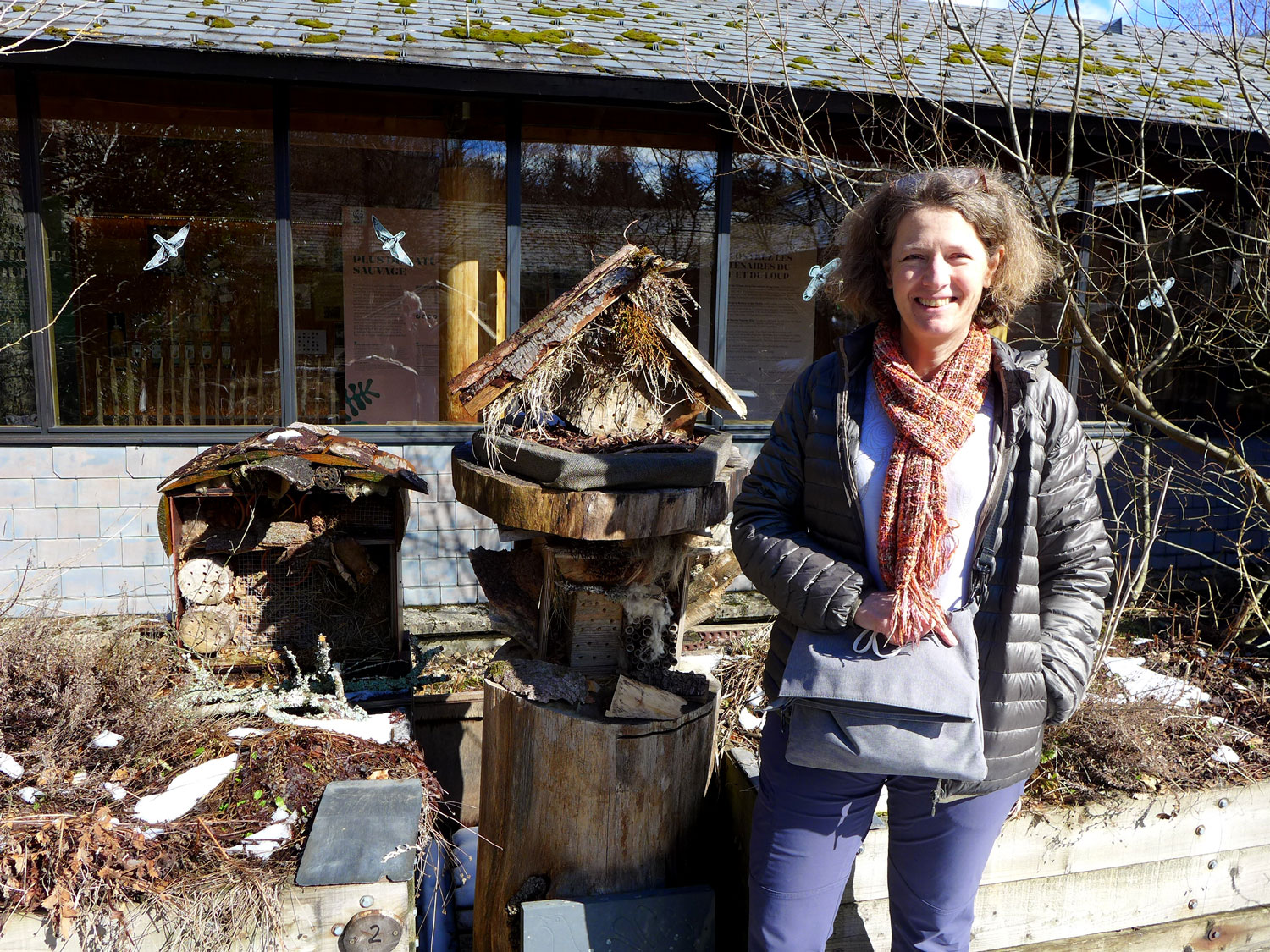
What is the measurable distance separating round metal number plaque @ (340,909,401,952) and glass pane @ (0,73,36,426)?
14.5 feet

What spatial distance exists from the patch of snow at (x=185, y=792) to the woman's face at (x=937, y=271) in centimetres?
222

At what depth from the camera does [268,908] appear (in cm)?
209

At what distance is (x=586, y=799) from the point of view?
2.51 m

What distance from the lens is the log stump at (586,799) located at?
2.50m

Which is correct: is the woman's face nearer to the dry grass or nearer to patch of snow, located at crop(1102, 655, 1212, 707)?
the dry grass

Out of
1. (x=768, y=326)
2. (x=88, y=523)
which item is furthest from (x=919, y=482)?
(x=88, y=523)

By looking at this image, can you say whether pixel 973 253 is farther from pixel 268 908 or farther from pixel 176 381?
pixel 176 381

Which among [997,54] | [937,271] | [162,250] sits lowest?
[162,250]

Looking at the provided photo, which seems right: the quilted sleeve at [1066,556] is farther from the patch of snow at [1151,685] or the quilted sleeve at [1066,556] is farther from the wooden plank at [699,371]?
the patch of snow at [1151,685]

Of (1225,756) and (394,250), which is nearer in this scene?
(1225,756)

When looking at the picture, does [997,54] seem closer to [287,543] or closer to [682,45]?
A: [682,45]

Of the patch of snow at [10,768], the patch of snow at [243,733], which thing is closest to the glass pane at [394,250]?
the patch of snow at [243,733]

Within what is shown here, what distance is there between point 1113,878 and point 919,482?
1.92 m

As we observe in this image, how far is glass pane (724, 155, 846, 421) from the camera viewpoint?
6234 mm
